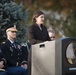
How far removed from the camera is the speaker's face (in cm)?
419

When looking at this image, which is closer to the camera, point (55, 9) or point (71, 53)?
point (71, 53)

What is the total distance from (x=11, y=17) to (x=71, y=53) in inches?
132

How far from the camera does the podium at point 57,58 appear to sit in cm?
412

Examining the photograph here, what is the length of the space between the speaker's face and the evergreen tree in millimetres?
3020

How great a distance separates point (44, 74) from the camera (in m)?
4.41

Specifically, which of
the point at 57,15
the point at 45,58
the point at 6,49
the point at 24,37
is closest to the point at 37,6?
the point at 57,15

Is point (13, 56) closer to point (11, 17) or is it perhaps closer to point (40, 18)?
point (40, 18)

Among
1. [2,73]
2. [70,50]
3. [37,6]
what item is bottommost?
[2,73]

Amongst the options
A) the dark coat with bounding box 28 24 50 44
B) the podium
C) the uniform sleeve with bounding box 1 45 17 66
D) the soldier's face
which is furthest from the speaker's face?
the uniform sleeve with bounding box 1 45 17 66

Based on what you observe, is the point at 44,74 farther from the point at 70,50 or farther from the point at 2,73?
the point at 2,73

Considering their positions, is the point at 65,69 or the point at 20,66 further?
the point at 20,66

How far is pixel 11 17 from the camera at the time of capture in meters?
7.44

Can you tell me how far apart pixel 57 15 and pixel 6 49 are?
565 inches

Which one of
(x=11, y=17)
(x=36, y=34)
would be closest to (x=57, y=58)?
(x=36, y=34)
